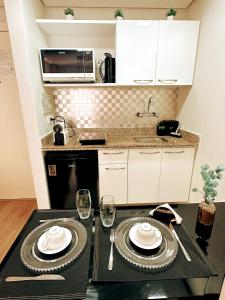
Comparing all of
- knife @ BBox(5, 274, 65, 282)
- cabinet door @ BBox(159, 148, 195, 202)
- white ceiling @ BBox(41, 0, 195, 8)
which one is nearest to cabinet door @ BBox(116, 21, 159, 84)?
white ceiling @ BBox(41, 0, 195, 8)

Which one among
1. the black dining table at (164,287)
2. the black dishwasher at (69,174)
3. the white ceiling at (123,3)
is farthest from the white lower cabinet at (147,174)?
the white ceiling at (123,3)

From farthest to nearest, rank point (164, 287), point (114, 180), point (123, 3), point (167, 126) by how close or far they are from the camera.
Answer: point (167, 126) → point (114, 180) → point (123, 3) → point (164, 287)

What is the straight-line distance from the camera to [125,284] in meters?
0.52

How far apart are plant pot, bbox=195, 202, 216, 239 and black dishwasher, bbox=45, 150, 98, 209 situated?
1.37 metres

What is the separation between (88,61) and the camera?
5.81 ft

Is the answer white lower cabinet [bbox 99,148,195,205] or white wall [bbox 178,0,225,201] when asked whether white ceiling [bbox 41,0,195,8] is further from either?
white lower cabinet [bbox 99,148,195,205]

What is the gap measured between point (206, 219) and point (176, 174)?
1.42m

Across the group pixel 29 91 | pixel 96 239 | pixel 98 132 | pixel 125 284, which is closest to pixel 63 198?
pixel 98 132

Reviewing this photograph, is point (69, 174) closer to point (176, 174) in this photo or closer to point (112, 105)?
point (112, 105)

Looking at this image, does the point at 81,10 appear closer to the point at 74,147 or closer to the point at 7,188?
the point at 74,147

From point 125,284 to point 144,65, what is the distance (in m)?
1.96

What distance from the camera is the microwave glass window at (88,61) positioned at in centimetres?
175

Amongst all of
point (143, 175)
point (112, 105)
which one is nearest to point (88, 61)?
point (112, 105)

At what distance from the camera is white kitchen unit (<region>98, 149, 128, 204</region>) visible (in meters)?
1.98
